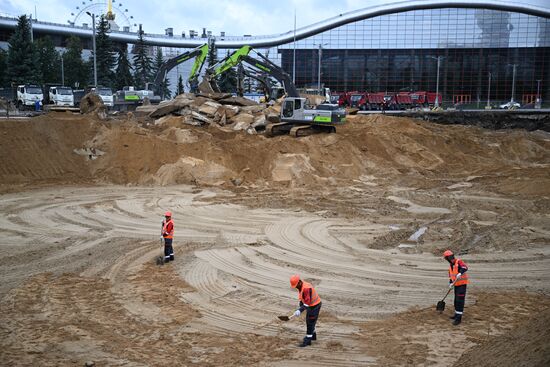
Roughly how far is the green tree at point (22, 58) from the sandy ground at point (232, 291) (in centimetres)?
4438

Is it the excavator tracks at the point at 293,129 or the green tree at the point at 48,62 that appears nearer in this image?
the excavator tracks at the point at 293,129

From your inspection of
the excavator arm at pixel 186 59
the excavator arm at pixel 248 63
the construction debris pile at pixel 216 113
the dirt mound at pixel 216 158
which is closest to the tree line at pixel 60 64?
the excavator arm at pixel 186 59

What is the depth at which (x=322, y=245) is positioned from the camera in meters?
15.7

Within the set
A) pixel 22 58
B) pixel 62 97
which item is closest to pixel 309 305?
pixel 62 97

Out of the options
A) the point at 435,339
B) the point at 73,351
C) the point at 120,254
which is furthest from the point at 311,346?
the point at 120,254

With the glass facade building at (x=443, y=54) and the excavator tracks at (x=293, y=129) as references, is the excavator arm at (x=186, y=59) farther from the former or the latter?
the glass facade building at (x=443, y=54)

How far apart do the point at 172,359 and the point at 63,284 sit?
15.3ft

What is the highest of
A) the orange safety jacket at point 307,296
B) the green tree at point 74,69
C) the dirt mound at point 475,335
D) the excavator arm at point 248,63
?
the green tree at point 74,69

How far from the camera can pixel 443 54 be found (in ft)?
283

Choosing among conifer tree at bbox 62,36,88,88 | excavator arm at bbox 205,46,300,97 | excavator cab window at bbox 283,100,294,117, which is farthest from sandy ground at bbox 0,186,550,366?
conifer tree at bbox 62,36,88,88

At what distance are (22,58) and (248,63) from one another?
32.3 metres

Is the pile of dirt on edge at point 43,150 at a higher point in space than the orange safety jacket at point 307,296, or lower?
higher

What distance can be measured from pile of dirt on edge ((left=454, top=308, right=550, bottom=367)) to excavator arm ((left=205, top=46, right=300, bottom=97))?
31.2 metres

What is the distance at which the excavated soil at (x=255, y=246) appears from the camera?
9141mm
